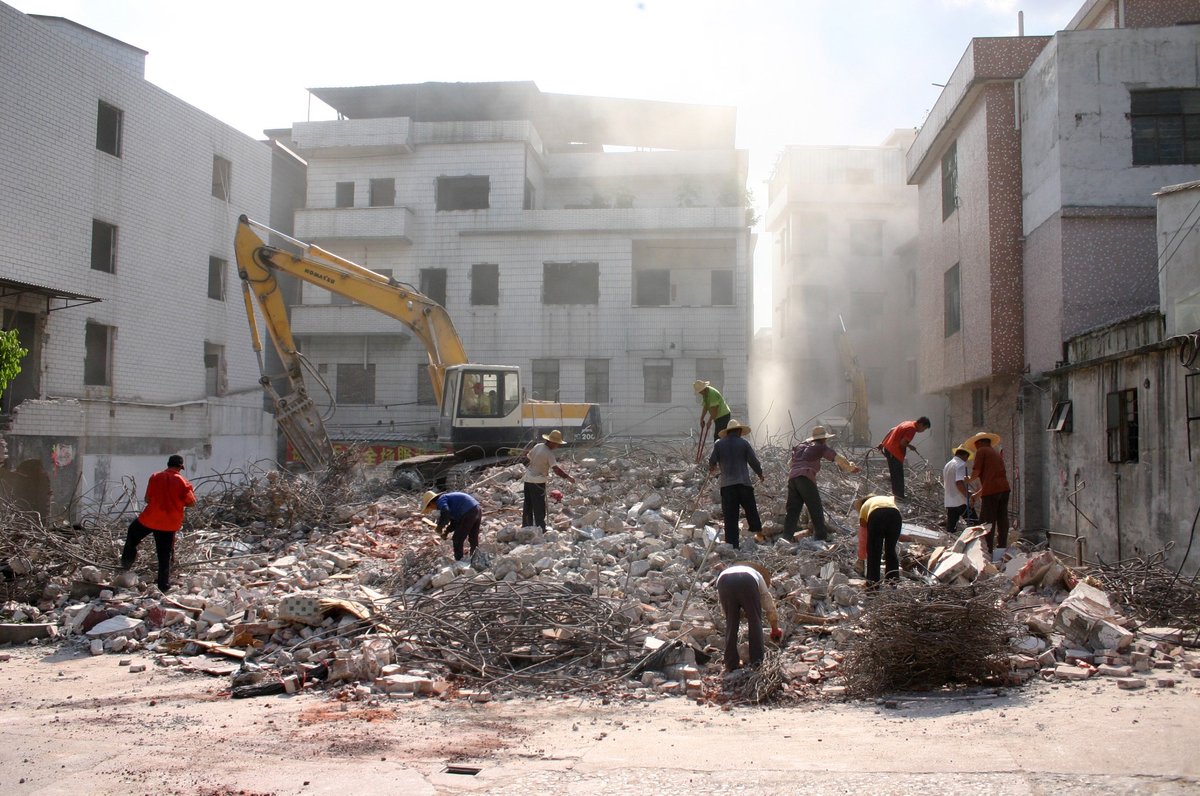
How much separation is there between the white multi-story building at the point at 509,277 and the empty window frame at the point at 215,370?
531cm

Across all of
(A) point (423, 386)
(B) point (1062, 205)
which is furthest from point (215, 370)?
(B) point (1062, 205)

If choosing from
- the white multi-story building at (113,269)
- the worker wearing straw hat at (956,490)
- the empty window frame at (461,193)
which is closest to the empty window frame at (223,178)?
the white multi-story building at (113,269)

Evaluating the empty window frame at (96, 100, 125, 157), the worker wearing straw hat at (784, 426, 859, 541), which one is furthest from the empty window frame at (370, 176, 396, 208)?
the worker wearing straw hat at (784, 426, 859, 541)

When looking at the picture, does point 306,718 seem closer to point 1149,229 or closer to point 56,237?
point 1149,229

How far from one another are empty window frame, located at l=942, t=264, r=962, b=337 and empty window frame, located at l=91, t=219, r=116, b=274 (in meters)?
17.6

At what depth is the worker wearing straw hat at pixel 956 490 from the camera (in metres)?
11.5

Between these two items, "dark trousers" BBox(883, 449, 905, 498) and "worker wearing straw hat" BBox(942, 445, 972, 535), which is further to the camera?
"dark trousers" BBox(883, 449, 905, 498)

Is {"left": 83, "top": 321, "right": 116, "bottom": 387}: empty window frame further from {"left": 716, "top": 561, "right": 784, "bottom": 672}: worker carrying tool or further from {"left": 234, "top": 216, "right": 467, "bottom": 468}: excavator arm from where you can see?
{"left": 716, "top": 561, "right": 784, "bottom": 672}: worker carrying tool

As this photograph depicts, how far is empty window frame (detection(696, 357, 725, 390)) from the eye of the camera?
28734 millimetres

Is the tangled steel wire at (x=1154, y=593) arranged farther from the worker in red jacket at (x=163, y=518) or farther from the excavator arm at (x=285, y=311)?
the excavator arm at (x=285, y=311)

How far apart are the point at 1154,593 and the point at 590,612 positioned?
5.45 meters

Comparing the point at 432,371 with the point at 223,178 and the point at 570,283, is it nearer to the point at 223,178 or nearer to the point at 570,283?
the point at 223,178

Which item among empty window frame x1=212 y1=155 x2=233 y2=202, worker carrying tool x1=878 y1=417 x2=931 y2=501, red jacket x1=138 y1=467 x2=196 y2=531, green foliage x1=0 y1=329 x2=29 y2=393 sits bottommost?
red jacket x1=138 y1=467 x2=196 y2=531

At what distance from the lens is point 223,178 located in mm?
23250
